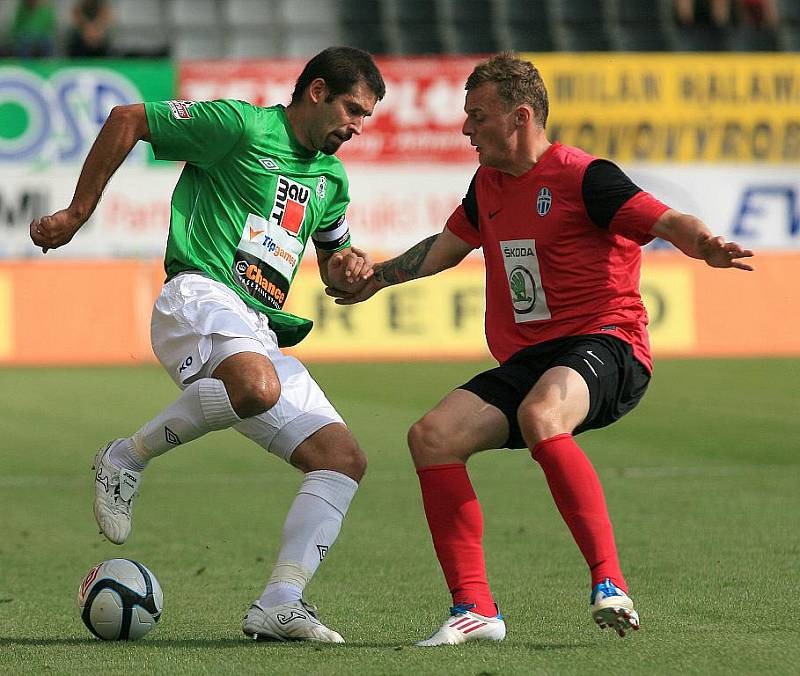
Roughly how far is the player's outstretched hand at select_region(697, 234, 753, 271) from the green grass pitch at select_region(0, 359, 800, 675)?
44.8 inches

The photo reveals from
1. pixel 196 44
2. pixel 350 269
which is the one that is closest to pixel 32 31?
pixel 196 44

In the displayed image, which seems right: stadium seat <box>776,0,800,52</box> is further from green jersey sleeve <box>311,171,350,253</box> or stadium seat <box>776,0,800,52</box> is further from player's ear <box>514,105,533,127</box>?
player's ear <box>514,105,533,127</box>

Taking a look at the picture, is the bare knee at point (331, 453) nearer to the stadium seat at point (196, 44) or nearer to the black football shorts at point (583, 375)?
the black football shorts at point (583, 375)

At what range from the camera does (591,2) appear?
2297 cm

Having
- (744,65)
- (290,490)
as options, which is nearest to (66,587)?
(290,490)

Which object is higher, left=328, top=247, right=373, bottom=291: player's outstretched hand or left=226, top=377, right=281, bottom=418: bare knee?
left=328, top=247, right=373, bottom=291: player's outstretched hand

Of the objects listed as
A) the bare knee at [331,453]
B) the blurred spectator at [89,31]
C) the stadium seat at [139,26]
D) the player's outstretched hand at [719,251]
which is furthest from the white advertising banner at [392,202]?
the player's outstretched hand at [719,251]

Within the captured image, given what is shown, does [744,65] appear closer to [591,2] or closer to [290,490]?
[591,2]

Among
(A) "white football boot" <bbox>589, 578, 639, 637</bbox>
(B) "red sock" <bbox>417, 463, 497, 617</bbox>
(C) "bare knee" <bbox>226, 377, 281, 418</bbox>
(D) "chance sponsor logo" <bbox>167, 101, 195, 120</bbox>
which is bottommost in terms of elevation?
(A) "white football boot" <bbox>589, 578, 639, 637</bbox>

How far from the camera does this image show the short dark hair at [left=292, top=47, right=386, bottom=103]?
535 centimetres

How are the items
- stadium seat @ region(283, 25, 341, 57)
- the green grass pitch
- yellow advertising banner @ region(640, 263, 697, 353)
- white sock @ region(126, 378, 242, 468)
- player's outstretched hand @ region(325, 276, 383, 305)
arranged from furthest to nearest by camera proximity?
stadium seat @ region(283, 25, 341, 57)
yellow advertising banner @ region(640, 263, 697, 353)
player's outstretched hand @ region(325, 276, 383, 305)
white sock @ region(126, 378, 242, 468)
the green grass pitch

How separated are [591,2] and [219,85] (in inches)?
243

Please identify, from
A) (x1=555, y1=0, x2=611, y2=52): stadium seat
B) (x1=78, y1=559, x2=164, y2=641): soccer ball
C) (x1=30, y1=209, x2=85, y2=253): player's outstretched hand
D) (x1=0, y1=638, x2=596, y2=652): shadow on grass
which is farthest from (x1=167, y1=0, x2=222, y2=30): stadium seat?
(x1=0, y1=638, x2=596, y2=652): shadow on grass

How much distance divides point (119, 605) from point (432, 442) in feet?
3.69
